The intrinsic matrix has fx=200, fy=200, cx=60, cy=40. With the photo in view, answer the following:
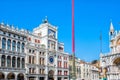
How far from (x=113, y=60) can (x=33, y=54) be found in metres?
21.5

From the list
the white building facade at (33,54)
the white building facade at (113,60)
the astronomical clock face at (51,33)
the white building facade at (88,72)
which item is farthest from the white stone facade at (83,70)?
the white building facade at (113,60)

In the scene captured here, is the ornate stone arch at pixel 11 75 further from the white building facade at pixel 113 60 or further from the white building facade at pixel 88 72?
the white building facade at pixel 88 72

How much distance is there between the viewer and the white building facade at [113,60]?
171ft

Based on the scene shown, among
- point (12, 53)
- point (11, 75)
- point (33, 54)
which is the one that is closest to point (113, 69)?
point (33, 54)

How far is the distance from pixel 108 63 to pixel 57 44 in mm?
17911

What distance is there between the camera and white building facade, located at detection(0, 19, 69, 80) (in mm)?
47094

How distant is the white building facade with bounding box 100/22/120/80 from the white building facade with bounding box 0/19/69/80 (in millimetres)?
14366

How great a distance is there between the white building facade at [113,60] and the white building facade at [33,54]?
14366mm

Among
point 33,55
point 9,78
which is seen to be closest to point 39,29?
point 33,55

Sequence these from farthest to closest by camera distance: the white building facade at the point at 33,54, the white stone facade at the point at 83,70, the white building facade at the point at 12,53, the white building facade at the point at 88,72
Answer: the white building facade at the point at 88,72 < the white stone facade at the point at 83,70 < the white building facade at the point at 33,54 < the white building facade at the point at 12,53

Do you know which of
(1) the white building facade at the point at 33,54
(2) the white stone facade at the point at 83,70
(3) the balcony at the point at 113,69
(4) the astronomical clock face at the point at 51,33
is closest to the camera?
(1) the white building facade at the point at 33,54

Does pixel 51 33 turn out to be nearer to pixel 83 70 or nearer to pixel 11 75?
pixel 11 75

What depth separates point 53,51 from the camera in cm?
6047

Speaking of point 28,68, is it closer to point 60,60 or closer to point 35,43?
point 35,43
